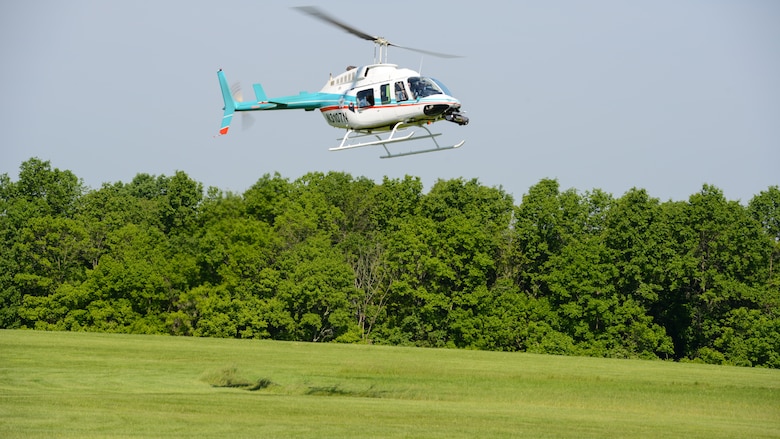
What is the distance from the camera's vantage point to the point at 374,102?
1379 inches

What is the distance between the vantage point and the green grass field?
31000mm

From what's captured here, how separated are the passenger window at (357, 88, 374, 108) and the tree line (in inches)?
1640

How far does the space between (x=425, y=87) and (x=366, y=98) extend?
2.12m

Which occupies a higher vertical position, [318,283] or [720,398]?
[318,283]

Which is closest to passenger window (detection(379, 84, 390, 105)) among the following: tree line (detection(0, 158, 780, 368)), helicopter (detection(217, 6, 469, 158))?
helicopter (detection(217, 6, 469, 158))

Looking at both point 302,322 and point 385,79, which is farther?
point 302,322

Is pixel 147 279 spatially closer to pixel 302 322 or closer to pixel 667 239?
pixel 302 322

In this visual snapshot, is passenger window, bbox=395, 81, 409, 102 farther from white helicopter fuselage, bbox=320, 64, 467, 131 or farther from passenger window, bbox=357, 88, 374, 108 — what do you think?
passenger window, bbox=357, 88, 374, 108

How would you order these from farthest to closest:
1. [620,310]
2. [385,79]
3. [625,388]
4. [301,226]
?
[301,226] < [620,310] < [625,388] < [385,79]

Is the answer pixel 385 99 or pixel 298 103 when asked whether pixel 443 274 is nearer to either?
pixel 298 103

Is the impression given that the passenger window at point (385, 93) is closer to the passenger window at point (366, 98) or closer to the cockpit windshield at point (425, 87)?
the passenger window at point (366, 98)

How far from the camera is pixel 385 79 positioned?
35062mm

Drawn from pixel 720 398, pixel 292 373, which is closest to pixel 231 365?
pixel 292 373

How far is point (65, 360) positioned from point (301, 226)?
3439 cm
